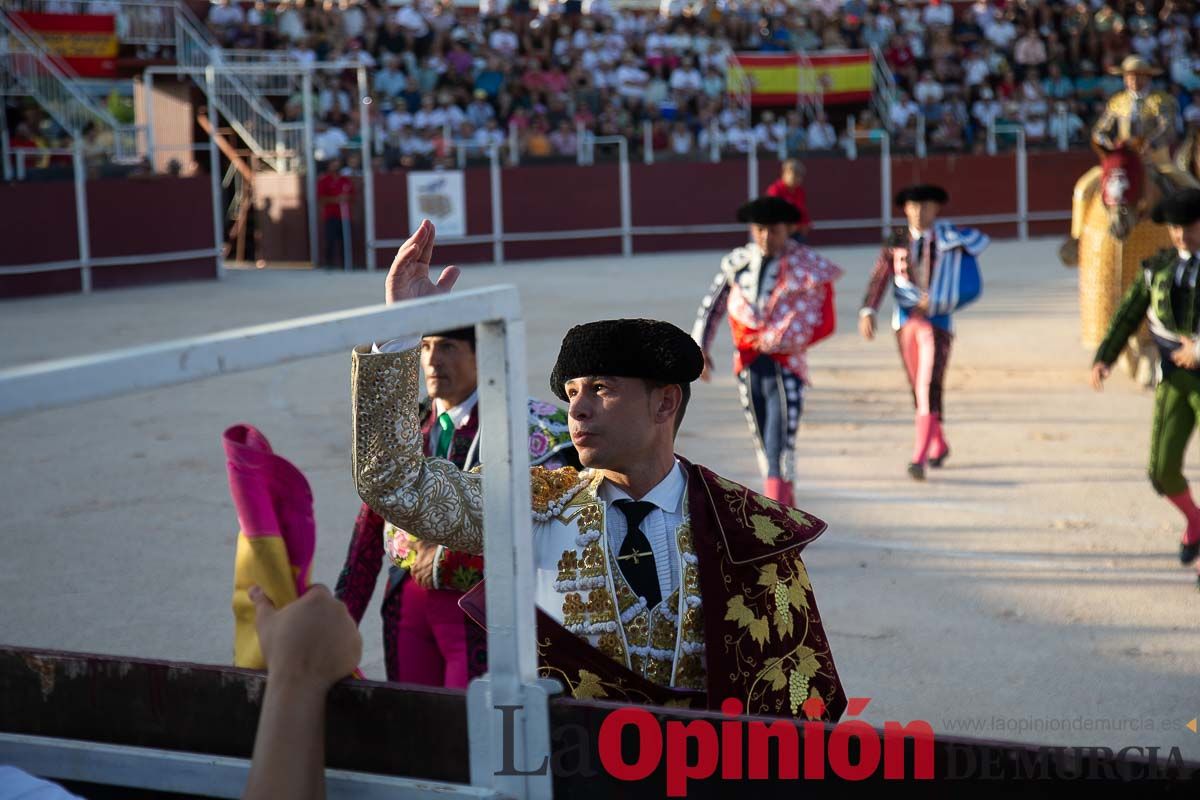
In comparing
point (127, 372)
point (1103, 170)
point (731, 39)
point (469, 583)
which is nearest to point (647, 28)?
point (731, 39)

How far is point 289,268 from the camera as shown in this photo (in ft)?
65.4

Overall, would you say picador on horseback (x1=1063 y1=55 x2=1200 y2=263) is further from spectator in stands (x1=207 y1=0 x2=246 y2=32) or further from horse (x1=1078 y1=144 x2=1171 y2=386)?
spectator in stands (x1=207 y1=0 x2=246 y2=32)

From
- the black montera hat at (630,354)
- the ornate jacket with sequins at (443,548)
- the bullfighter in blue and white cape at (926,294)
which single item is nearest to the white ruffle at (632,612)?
the black montera hat at (630,354)

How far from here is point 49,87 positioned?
703 inches

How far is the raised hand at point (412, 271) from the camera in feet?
6.81

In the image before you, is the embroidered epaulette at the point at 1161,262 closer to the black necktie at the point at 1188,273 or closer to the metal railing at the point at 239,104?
the black necktie at the point at 1188,273

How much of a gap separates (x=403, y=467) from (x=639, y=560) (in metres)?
0.41

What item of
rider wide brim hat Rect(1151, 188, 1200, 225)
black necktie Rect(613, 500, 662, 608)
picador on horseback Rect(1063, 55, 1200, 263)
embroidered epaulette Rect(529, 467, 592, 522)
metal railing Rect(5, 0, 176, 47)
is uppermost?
metal railing Rect(5, 0, 176, 47)

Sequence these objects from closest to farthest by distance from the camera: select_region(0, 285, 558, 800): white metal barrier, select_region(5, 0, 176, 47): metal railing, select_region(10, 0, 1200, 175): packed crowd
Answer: select_region(0, 285, 558, 800): white metal barrier < select_region(5, 0, 176, 47): metal railing < select_region(10, 0, 1200, 175): packed crowd

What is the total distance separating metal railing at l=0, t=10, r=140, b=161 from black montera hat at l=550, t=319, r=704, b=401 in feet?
52.8

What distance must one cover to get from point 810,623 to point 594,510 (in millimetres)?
366

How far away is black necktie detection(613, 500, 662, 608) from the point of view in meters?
2.30

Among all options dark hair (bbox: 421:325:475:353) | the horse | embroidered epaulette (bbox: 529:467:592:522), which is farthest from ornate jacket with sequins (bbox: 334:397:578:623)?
the horse

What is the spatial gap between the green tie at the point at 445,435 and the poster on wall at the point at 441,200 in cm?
1653
